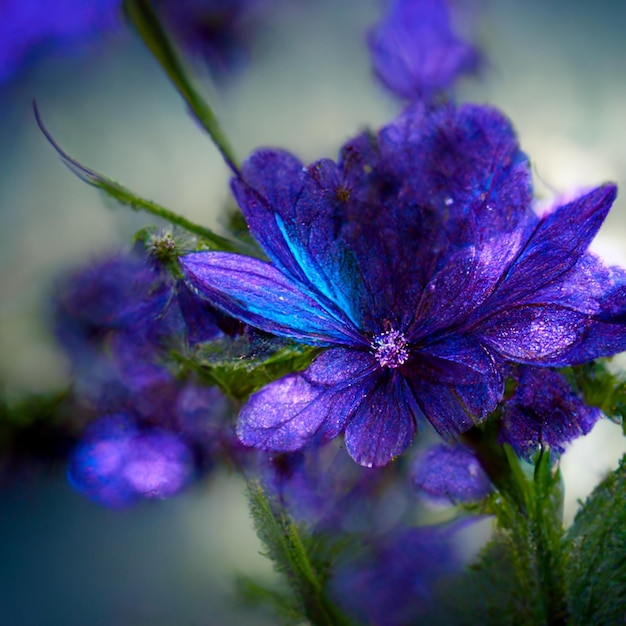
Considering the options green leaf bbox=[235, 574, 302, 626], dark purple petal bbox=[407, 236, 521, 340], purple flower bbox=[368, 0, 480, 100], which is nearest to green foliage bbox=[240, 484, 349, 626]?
green leaf bbox=[235, 574, 302, 626]

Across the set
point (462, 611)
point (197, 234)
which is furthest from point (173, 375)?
point (462, 611)

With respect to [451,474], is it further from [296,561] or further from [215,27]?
[215,27]

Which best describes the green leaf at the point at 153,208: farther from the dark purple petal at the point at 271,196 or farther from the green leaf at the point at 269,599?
the green leaf at the point at 269,599

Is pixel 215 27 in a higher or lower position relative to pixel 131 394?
higher

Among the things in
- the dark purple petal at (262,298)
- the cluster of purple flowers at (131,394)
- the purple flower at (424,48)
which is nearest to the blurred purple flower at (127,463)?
the cluster of purple flowers at (131,394)

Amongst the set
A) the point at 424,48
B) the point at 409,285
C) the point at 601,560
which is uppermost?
the point at 424,48

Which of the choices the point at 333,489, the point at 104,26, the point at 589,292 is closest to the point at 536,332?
the point at 589,292

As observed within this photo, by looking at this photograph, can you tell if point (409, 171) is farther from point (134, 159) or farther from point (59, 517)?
point (59, 517)

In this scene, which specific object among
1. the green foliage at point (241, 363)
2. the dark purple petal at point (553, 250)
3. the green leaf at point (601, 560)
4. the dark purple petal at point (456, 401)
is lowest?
the green leaf at point (601, 560)
